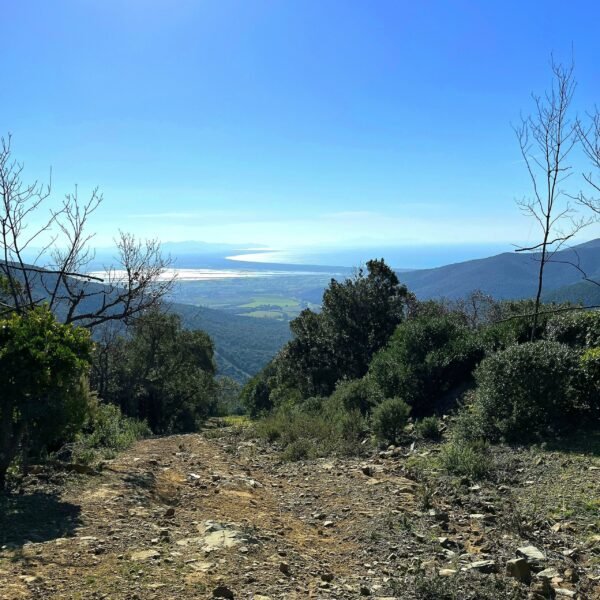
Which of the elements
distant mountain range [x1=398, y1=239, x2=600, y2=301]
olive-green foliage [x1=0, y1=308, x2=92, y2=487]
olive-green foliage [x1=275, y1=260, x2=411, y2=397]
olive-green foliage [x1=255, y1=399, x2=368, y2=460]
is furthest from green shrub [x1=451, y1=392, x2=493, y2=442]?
distant mountain range [x1=398, y1=239, x2=600, y2=301]

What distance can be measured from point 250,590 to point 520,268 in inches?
7483

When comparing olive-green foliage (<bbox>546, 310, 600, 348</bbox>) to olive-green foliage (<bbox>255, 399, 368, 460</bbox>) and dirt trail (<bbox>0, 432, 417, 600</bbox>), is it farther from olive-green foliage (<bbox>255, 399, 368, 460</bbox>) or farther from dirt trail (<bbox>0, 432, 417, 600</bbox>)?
dirt trail (<bbox>0, 432, 417, 600</bbox>)

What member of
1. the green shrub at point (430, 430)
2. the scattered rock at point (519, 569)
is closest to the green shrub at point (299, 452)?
the green shrub at point (430, 430)

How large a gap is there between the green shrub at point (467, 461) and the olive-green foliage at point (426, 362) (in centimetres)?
485

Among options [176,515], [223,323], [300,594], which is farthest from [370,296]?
[223,323]

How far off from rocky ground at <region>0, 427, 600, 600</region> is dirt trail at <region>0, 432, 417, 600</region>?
0.02 m

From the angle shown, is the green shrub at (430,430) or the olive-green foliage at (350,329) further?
the olive-green foliage at (350,329)

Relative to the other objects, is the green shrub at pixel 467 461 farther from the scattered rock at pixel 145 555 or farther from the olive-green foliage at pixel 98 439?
the olive-green foliage at pixel 98 439

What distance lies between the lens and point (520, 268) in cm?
17625

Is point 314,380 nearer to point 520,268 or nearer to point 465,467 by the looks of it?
point 465,467

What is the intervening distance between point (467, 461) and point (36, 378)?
614 centimetres

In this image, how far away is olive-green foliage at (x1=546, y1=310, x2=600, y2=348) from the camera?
1158cm

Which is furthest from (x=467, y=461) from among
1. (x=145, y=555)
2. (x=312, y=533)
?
(x=145, y=555)

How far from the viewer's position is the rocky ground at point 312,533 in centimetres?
416
